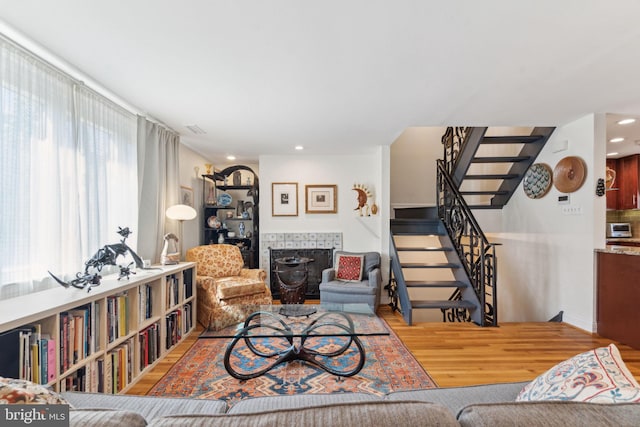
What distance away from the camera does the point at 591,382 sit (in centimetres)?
85

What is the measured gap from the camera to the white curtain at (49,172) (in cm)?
174

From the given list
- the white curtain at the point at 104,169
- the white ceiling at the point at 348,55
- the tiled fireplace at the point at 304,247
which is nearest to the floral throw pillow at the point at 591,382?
the white ceiling at the point at 348,55

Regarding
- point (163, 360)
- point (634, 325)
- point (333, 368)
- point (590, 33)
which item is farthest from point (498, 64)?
point (163, 360)

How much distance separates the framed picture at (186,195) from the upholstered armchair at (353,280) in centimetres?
226

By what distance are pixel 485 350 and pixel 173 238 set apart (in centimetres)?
350

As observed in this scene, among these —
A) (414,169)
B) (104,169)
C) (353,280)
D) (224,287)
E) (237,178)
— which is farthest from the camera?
(414,169)

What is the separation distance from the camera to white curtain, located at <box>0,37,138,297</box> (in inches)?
68.4

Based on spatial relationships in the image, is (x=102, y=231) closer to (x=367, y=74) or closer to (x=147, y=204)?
(x=147, y=204)

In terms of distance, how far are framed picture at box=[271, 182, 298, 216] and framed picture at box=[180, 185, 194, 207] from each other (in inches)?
51.8

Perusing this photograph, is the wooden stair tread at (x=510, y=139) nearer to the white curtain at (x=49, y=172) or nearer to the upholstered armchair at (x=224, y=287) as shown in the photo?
the upholstered armchair at (x=224, y=287)

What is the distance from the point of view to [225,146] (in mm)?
4262

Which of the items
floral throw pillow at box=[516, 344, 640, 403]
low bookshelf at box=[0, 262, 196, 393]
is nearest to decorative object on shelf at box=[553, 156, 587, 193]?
floral throw pillow at box=[516, 344, 640, 403]

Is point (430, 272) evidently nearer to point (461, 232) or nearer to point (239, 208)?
point (461, 232)

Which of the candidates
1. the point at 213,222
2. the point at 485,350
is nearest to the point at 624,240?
the point at 485,350
